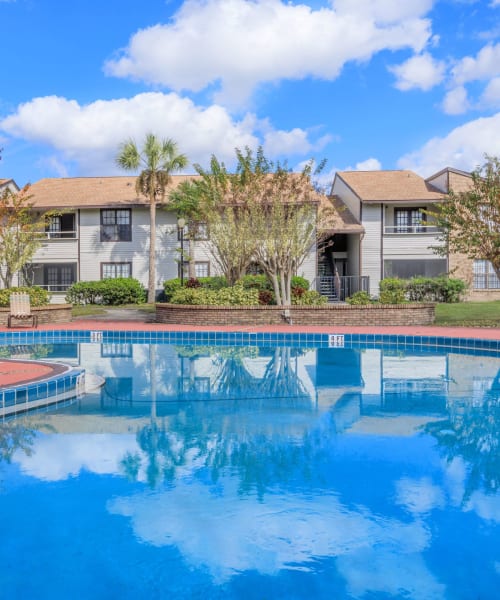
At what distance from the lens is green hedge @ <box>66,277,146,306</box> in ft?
91.5

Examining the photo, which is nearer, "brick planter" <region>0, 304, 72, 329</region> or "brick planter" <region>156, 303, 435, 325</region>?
"brick planter" <region>156, 303, 435, 325</region>

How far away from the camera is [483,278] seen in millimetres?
29547

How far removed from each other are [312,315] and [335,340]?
280 centimetres

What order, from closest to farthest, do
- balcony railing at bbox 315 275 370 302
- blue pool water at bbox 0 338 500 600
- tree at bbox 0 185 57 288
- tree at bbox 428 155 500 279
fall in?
blue pool water at bbox 0 338 500 600, tree at bbox 428 155 500 279, tree at bbox 0 185 57 288, balcony railing at bbox 315 275 370 302

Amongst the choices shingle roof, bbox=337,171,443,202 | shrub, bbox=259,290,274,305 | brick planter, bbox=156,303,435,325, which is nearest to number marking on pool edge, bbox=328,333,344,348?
brick planter, bbox=156,303,435,325

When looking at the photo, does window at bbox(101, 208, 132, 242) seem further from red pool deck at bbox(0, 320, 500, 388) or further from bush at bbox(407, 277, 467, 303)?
bush at bbox(407, 277, 467, 303)

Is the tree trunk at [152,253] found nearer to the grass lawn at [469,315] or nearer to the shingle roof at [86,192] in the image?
the shingle roof at [86,192]

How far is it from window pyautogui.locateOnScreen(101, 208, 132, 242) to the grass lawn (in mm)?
15554

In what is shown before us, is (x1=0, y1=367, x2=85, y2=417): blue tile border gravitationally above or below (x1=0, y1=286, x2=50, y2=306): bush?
below

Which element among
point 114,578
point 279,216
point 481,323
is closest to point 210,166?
point 279,216

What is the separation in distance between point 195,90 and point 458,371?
12.8m

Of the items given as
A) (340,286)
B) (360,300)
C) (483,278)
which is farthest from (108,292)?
(483,278)

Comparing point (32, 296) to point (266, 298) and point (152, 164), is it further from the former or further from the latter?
point (152, 164)

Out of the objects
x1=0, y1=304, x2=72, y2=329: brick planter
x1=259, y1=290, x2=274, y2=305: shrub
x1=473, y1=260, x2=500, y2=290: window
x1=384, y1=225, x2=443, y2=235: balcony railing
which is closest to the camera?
x1=0, y1=304, x2=72, y2=329: brick planter
